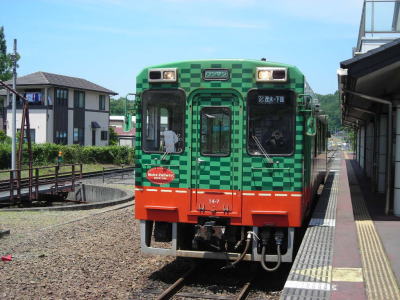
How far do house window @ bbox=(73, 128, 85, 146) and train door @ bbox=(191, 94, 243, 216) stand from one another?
3859 centimetres

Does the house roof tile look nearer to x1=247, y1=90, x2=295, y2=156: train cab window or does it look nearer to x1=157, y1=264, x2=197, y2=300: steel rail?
x1=157, y1=264, x2=197, y2=300: steel rail

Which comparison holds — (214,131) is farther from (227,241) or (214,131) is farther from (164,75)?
(227,241)

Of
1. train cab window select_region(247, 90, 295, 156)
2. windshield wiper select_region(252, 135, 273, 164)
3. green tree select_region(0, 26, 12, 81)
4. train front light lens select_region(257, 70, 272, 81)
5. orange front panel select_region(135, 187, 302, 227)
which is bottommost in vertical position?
orange front panel select_region(135, 187, 302, 227)

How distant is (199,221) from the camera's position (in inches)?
296

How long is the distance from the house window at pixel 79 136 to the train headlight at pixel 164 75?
3830 centimetres

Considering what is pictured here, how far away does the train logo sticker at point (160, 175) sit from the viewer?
299 inches

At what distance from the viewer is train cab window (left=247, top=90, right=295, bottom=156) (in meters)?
7.28

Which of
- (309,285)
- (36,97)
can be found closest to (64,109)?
(36,97)

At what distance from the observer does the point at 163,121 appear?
772 centimetres

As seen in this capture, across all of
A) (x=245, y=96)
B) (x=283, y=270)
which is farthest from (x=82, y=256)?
(x=245, y=96)

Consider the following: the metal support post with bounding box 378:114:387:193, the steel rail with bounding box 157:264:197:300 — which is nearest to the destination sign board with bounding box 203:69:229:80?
the steel rail with bounding box 157:264:197:300

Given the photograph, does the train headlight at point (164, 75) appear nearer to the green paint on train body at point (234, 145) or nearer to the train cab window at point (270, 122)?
the green paint on train body at point (234, 145)

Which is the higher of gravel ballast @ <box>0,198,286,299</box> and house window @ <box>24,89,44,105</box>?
Answer: house window @ <box>24,89,44,105</box>

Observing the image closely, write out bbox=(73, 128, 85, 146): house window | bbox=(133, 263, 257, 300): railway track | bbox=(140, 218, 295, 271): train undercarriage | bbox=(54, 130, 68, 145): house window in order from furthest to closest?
bbox=(73, 128, 85, 146): house window
bbox=(54, 130, 68, 145): house window
bbox=(140, 218, 295, 271): train undercarriage
bbox=(133, 263, 257, 300): railway track
